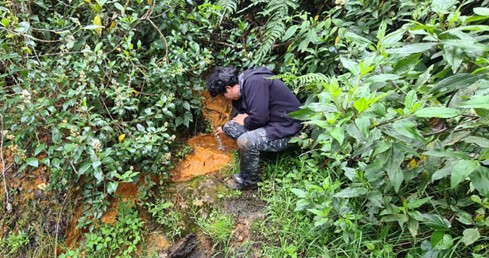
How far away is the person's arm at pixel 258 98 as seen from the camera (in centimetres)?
316

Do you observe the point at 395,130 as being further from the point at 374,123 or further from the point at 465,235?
the point at 465,235

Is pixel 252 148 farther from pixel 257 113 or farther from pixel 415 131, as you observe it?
pixel 415 131

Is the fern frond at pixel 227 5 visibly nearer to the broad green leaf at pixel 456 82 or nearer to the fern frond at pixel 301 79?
the fern frond at pixel 301 79

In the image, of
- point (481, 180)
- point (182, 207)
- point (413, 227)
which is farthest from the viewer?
point (182, 207)

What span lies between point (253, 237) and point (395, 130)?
1498 millimetres

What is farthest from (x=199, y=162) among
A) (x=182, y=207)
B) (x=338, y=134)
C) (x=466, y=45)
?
(x=466, y=45)

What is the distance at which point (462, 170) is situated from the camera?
5.41 feet

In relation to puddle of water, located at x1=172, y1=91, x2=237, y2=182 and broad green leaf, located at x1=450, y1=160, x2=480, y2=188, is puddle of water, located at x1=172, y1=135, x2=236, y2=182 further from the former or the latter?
broad green leaf, located at x1=450, y1=160, x2=480, y2=188

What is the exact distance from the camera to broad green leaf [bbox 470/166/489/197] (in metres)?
1.68

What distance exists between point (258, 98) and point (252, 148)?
44cm

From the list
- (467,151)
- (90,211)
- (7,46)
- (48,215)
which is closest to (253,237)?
(90,211)

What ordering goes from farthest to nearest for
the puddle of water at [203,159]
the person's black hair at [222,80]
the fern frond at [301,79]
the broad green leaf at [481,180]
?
the puddle of water at [203,159] → the person's black hair at [222,80] → the fern frond at [301,79] → the broad green leaf at [481,180]

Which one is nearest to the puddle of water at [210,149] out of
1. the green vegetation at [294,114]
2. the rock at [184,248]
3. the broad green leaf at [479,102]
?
the green vegetation at [294,114]

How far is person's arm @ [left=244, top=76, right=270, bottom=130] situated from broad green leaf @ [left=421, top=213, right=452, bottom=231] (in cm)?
152
